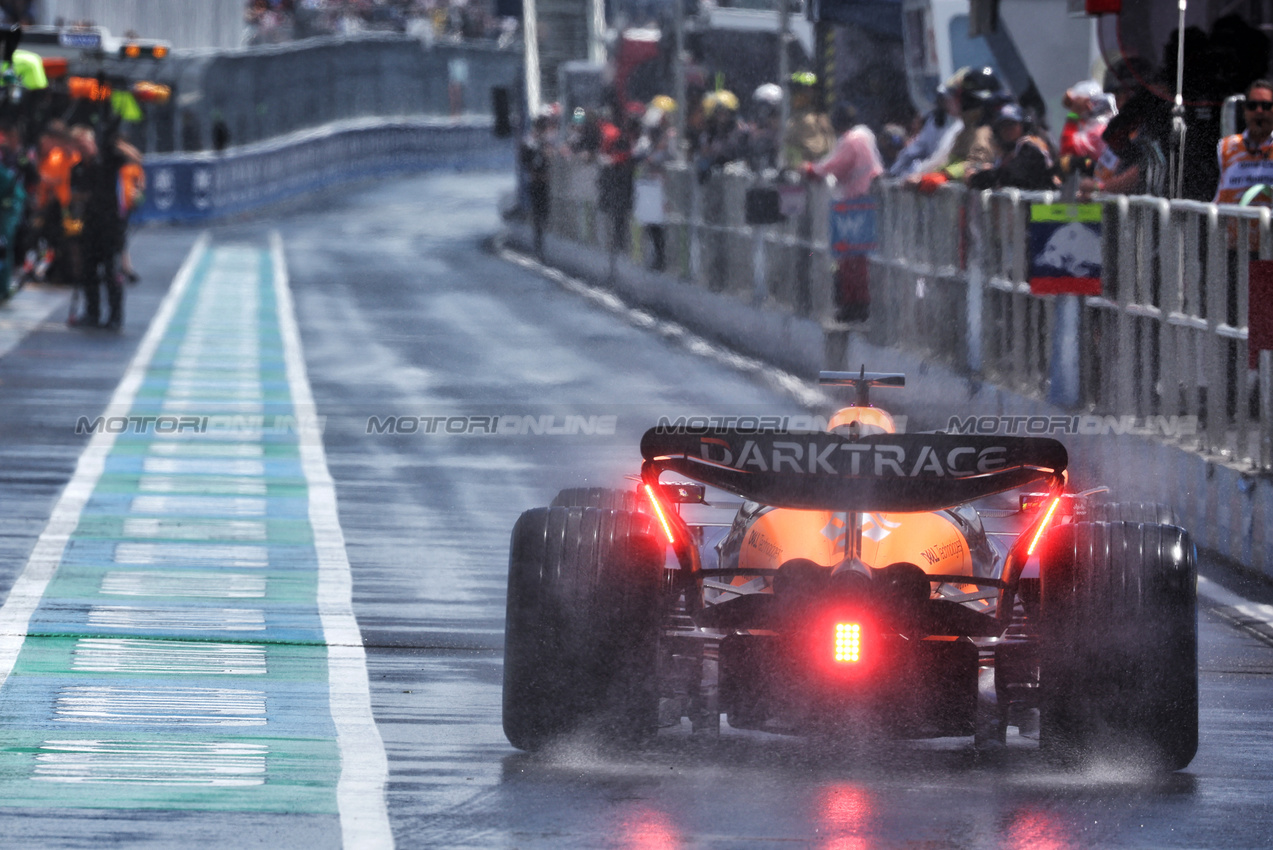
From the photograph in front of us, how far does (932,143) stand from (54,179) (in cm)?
1471

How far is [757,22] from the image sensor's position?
42938 mm

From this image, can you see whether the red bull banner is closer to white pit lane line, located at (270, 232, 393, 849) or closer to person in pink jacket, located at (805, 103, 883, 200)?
white pit lane line, located at (270, 232, 393, 849)

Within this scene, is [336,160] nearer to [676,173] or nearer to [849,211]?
[676,173]

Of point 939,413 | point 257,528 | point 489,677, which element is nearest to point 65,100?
point 939,413

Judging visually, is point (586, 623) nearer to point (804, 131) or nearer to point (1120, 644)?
point (1120, 644)

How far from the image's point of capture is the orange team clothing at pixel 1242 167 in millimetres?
13008

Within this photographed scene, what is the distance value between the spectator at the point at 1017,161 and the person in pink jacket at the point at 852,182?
10.2ft

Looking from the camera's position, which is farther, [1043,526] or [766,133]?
[766,133]

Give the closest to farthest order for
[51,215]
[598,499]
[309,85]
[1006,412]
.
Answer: [598,499] < [1006,412] < [51,215] < [309,85]

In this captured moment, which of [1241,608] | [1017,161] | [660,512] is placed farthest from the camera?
[1017,161]

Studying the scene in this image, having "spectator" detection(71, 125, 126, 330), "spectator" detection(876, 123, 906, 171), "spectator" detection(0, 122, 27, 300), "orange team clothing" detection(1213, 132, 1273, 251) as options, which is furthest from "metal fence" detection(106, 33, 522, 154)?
"orange team clothing" detection(1213, 132, 1273, 251)

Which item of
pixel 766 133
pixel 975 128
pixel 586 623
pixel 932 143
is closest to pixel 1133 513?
pixel 586 623

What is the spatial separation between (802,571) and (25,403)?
41.2 ft

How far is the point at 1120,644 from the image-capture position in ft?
22.0
